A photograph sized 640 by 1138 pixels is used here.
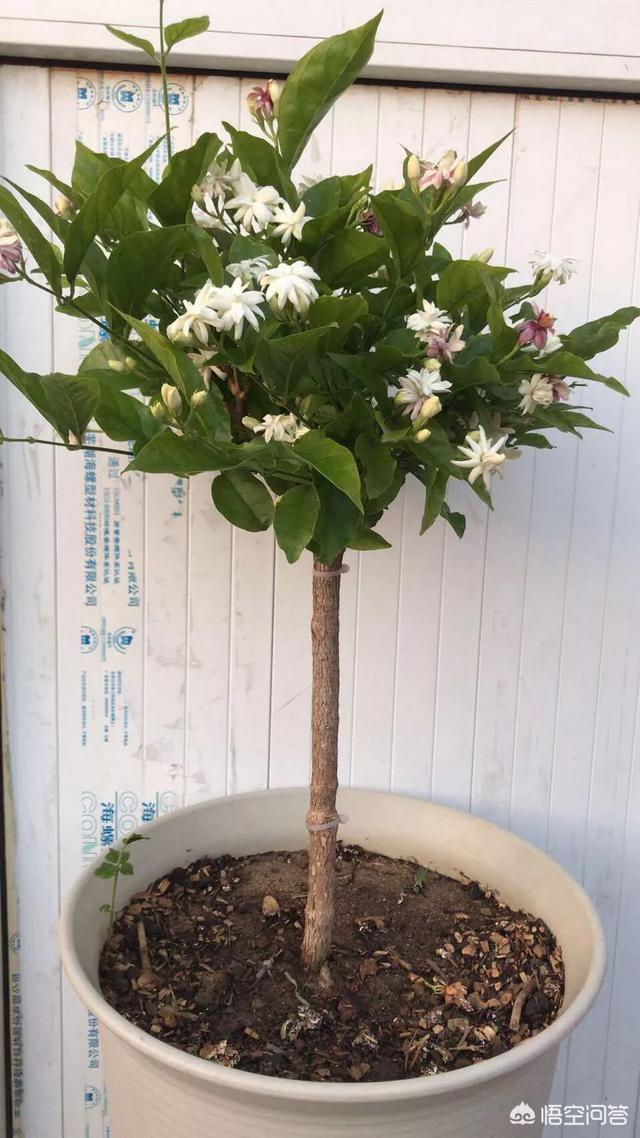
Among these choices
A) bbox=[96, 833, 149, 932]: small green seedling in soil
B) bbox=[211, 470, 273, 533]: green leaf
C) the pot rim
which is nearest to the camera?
the pot rim

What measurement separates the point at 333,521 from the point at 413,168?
0.27 metres

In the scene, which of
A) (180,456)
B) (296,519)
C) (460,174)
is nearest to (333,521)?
(296,519)

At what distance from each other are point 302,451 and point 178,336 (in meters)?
0.11

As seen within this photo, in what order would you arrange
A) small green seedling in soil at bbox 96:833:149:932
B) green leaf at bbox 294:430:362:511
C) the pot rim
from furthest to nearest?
small green seedling in soil at bbox 96:833:149:932
the pot rim
green leaf at bbox 294:430:362:511

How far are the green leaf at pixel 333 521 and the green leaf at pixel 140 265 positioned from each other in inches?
7.4

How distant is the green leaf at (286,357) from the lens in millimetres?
590

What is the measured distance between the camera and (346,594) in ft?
3.82

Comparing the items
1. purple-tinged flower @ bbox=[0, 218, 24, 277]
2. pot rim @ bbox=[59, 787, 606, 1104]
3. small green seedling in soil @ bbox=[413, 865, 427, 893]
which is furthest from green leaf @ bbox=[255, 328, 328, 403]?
small green seedling in soil @ bbox=[413, 865, 427, 893]

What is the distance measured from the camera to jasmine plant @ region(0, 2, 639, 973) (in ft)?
1.98

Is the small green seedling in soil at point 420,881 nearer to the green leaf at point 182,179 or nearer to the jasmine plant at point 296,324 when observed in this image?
the jasmine plant at point 296,324

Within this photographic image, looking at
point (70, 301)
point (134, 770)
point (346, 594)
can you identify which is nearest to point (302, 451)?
point (70, 301)

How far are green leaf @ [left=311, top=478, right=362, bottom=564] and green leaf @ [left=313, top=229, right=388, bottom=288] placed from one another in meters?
0.16

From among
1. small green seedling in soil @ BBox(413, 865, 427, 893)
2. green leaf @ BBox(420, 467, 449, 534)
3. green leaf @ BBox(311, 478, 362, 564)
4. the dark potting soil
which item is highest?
green leaf @ BBox(420, 467, 449, 534)

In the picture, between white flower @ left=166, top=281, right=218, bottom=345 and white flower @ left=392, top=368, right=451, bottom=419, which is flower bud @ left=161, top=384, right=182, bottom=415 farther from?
white flower @ left=392, top=368, right=451, bottom=419
